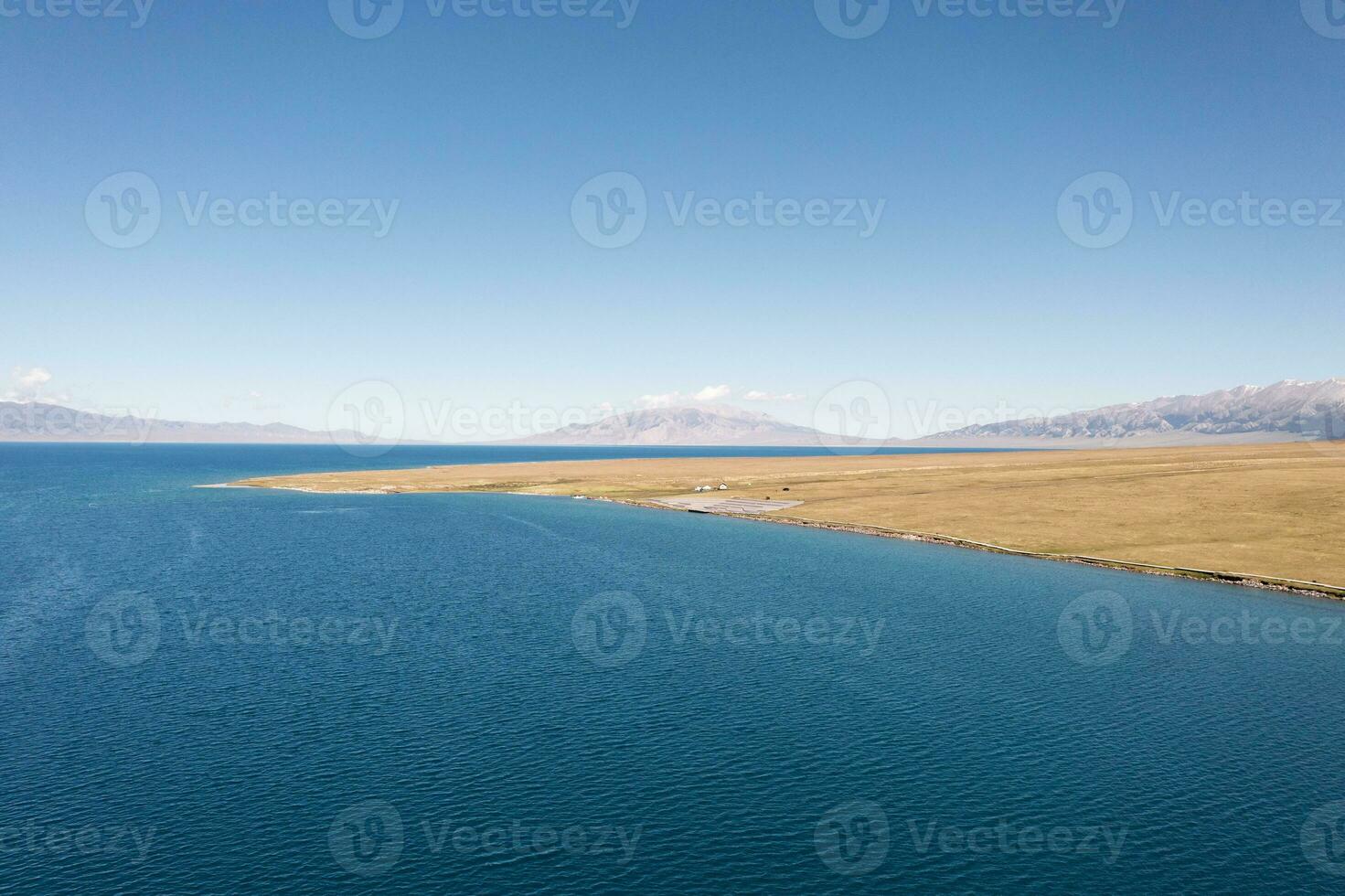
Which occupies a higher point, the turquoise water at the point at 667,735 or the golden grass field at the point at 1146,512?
the golden grass field at the point at 1146,512

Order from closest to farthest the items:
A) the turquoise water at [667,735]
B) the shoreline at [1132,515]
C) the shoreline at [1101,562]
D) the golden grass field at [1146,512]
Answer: the turquoise water at [667,735], the shoreline at [1101,562], the shoreline at [1132,515], the golden grass field at [1146,512]

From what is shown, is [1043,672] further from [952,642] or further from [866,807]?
[866,807]

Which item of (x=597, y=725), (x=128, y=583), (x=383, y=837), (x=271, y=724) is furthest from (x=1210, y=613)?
(x=128, y=583)

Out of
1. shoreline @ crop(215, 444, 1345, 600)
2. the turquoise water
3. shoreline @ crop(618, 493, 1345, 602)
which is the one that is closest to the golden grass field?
shoreline @ crop(215, 444, 1345, 600)

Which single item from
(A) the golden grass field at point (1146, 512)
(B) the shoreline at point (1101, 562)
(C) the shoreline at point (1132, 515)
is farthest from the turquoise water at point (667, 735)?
(A) the golden grass field at point (1146, 512)

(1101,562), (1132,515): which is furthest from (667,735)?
(1132,515)

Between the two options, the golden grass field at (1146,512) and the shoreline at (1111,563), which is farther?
the golden grass field at (1146,512)

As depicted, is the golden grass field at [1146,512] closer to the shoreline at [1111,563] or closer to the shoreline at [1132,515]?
the shoreline at [1132,515]

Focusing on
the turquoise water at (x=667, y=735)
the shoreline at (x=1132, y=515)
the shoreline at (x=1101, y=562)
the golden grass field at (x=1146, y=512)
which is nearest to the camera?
the turquoise water at (x=667, y=735)
